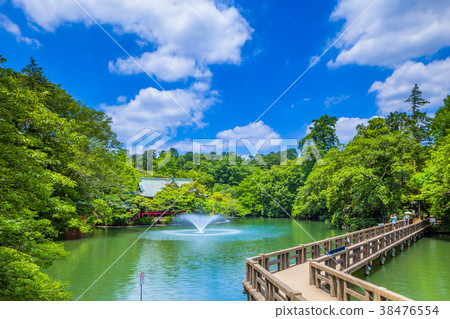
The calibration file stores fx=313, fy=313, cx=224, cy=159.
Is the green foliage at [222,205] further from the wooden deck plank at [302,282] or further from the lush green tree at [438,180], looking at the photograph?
the wooden deck plank at [302,282]

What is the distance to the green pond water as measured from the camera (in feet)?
32.1

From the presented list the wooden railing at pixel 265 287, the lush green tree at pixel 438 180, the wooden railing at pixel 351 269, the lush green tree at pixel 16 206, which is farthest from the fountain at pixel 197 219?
the lush green tree at pixel 16 206

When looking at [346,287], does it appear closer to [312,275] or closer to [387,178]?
[312,275]

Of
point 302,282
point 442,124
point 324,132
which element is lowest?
point 302,282

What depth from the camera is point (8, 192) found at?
229 inches

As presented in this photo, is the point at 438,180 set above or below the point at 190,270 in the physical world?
above

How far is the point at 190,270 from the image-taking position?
12656 mm

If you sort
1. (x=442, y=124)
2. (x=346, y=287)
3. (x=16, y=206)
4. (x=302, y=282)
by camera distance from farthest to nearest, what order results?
(x=442, y=124), (x=302, y=282), (x=16, y=206), (x=346, y=287)

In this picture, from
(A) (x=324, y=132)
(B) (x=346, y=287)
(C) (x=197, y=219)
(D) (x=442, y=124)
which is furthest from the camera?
(A) (x=324, y=132)

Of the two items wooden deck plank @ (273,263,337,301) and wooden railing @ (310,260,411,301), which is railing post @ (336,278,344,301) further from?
wooden deck plank @ (273,263,337,301)

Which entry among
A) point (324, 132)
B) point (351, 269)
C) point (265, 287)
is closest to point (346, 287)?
point (265, 287)

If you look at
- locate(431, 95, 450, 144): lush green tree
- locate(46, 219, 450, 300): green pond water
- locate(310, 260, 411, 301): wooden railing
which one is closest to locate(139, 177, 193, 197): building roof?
locate(46, 219, 450, 300): green pond water
